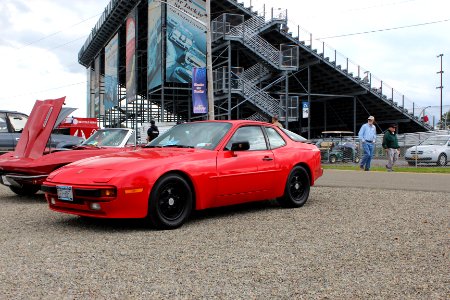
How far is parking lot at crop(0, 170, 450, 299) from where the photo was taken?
341 centimetres

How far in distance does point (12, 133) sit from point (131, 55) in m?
28.6

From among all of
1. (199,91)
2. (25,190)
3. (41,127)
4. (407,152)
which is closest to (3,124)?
(25,190)

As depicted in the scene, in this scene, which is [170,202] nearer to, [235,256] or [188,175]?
[188,175]

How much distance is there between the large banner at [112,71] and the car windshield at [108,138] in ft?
122

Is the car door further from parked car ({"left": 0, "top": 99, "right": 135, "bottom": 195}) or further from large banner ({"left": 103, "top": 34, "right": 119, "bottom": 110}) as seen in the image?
large banner ({"left": 103, "top": 34, "right": 119, "bottom": 110})

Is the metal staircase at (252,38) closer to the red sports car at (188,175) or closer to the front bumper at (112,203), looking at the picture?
the red sports car at (188,175)

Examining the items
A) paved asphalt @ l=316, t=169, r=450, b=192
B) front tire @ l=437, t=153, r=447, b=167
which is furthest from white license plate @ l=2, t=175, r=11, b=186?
front tire @ l=437, t=153, r=447, b=167

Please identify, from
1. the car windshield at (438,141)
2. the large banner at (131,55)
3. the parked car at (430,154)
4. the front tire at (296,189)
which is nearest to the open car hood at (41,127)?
the front tire at (296,189)

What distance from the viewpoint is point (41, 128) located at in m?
8.29

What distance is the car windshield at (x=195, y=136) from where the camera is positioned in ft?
20.6

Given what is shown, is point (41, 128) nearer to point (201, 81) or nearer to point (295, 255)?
point (295, 255)

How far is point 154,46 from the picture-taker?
3428cm

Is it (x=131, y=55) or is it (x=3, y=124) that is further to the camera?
(x=131, y=55)

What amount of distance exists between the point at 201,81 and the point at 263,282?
22.7 metres
